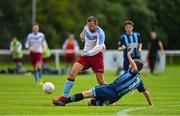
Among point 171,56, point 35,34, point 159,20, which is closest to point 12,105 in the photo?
point 35,34

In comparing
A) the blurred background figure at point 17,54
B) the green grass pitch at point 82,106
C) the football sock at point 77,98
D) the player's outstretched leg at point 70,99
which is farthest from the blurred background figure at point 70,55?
the football sock at point 77,98

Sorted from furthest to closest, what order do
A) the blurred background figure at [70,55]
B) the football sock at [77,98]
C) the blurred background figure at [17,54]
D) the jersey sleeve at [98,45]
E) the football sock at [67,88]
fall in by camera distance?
the blurred background figure at [70,55]
the blurred background figure at [17,54]
the jersey sleeve at [98,45]
the football sock at [67,88]
the football sock at [77,98]

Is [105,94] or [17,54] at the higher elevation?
[105,94]

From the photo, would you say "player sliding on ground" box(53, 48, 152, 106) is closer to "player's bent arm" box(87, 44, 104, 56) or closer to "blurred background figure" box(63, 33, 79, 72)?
"player's bent arm" box(87, 44, 104, 56)

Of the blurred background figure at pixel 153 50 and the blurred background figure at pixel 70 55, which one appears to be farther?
the blurred background figure at pixel 70 55

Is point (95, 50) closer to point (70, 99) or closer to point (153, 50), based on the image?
point (70, 99)

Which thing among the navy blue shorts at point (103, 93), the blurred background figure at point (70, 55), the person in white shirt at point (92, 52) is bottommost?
the blurred background figure at point (70, 55)

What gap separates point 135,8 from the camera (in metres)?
81.0

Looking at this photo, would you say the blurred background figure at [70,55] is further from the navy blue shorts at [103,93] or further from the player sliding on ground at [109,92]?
the navy blue shorts at [103,93]

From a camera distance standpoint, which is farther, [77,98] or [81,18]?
[81,18]

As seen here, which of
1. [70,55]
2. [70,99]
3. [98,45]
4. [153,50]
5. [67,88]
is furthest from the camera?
[70,55]

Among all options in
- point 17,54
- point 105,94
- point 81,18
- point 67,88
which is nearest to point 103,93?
point 105,94

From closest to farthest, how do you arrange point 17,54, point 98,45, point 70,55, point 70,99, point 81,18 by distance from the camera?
1. point 70,99
2. point 98,45
3. point 17,54
4. point 70,55
5. point 81,18

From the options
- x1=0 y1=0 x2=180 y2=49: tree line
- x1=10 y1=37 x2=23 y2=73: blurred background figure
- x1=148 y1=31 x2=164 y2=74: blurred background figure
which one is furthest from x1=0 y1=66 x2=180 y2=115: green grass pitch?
x1=0 y1=0 x2=180 y2=49: tree line
